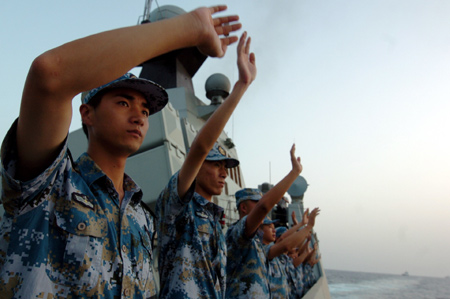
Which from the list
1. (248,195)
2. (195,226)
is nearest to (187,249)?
(195,226)

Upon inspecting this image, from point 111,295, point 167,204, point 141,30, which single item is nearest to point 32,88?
point 141,30

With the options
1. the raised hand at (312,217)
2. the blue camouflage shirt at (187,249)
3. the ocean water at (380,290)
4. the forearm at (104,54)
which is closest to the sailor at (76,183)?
the forearm at (104,54)

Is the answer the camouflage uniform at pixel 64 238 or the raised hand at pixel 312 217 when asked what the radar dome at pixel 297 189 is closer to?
the raised hand at pixel 312 217

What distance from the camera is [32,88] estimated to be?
0.95 metres

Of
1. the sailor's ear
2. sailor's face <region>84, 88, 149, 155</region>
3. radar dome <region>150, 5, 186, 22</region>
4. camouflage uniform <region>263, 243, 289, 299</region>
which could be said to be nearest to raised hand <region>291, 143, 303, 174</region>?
camouflage uniform <region>263, 243, 289, 299</region>

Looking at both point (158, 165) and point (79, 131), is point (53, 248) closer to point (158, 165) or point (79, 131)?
point (158, 165)

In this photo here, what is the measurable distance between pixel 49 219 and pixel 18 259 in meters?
0.15

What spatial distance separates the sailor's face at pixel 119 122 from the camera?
5.03 ft

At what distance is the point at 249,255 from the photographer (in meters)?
3.13

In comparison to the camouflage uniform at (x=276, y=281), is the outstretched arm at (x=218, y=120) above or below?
above

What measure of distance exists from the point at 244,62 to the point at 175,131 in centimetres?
273

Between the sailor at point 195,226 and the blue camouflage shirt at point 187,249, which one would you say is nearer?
the sailor at point 195,226

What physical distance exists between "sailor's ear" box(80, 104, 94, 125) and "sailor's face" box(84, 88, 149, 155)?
0.02 meters

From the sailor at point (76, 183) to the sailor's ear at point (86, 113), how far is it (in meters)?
0.06
